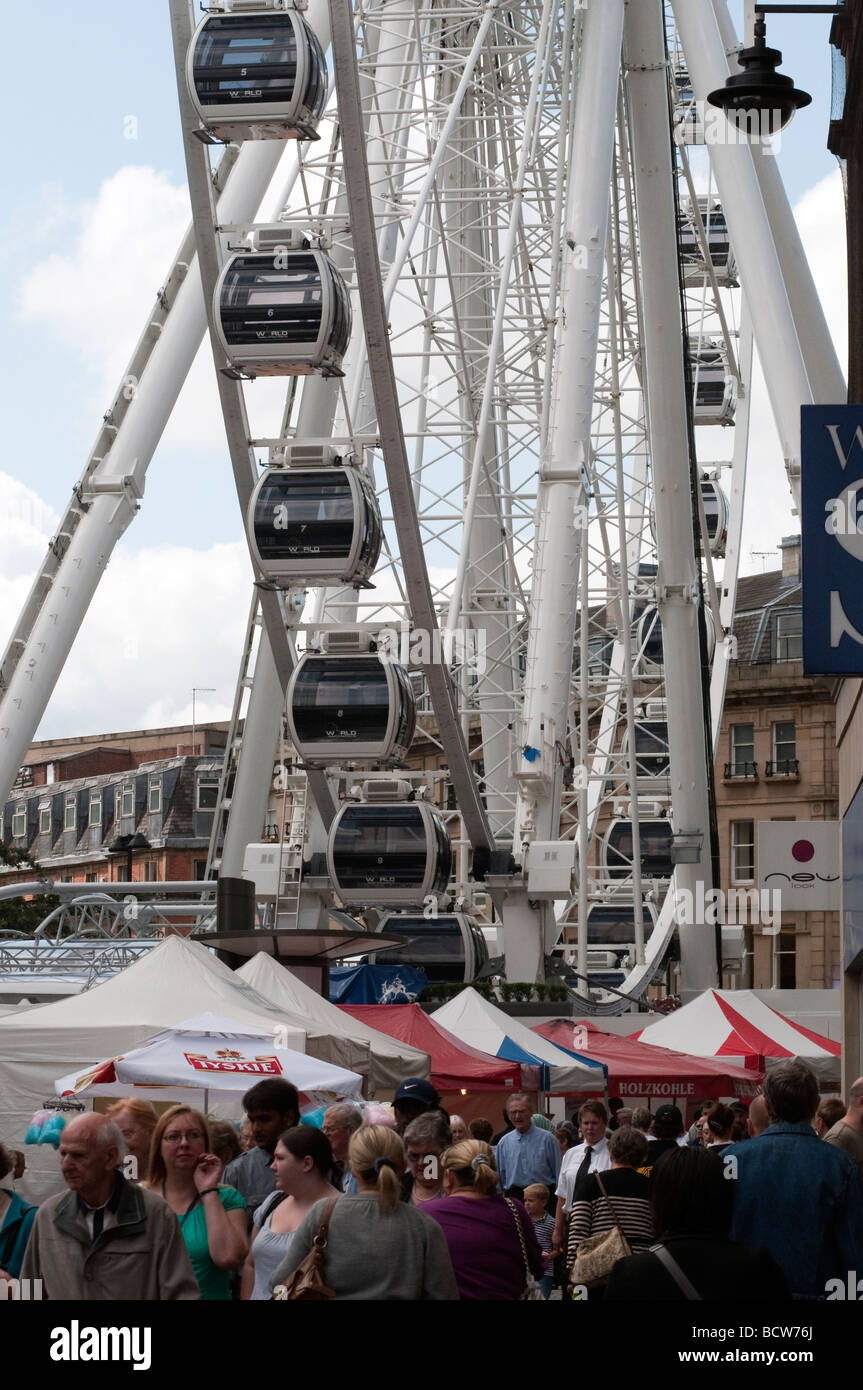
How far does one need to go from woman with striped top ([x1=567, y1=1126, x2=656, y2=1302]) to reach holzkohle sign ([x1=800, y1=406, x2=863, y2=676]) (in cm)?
215

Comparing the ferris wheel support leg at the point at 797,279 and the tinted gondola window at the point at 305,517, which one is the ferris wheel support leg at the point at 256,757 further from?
the ferris wheel support leg at the point at 797,279

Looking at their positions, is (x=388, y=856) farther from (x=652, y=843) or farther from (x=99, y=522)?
(x=652, y=843)

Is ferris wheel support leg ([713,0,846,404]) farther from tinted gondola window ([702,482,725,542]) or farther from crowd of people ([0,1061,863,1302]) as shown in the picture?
tinted gondola window ([702,482,725,542])

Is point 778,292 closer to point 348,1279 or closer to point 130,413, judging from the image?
point 130,413

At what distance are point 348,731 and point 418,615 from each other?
1549mm

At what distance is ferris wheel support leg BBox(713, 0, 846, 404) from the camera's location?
24.7 metres

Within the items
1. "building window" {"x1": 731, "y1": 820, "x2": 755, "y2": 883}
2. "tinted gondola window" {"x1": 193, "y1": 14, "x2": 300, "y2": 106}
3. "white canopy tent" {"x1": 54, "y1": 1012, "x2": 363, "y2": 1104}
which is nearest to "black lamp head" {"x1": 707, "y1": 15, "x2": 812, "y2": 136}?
"white canopy tent" {"x1": 54, "y1": 1012, "x2": 363, "y2": 1104}

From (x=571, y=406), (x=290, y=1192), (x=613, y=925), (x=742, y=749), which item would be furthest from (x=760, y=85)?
(x=742, y=749)

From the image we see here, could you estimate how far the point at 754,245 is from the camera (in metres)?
27.2

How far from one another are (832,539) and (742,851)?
66981 millimetres

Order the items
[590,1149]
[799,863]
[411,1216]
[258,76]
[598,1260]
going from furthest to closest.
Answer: [799,863]
[258,76]
[590,1149]
[598,1260]
[411,1216]

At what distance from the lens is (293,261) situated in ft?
73.4

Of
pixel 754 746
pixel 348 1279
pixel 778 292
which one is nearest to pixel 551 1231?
pixel 348 1279

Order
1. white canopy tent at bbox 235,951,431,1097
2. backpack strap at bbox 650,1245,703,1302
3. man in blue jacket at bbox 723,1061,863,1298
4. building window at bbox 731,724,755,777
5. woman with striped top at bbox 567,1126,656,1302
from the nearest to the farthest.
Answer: backpack strap at bbox 650,1245,703,1302 < man in blue jacket at bbox 723,1061,863,1298 < woman with striped top at bbox 567,1126,656,1302 < white canopy tent at bbox 235,951,431,1097 < building window at bbox 731,724,755,777
